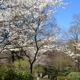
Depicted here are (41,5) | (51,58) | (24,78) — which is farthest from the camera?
(51,58)

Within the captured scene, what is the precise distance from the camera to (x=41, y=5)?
1569 centimetres

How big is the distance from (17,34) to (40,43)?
490 cm

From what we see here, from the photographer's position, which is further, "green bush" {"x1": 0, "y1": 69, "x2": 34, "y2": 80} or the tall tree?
the tall tree

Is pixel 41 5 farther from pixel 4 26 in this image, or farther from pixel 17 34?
pixel 4 26

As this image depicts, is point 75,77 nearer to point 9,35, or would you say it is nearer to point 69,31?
point 9,35

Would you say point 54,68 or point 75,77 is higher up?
point 75,77

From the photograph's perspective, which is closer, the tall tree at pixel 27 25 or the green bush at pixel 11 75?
the green bush at pixel 11 75

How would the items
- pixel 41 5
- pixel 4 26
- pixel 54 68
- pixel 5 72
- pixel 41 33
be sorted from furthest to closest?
pixel 54 68, pixel 41 33, pixel 41 5, pixel 4 26, pixel 5 72

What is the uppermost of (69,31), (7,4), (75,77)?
(7,4)

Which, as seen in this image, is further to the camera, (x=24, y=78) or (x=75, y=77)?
(x=75, y=77)

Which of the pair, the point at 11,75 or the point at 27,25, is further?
the point at 27,25

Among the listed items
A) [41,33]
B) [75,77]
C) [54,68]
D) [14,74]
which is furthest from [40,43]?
[54,68]

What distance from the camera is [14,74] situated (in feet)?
28.2

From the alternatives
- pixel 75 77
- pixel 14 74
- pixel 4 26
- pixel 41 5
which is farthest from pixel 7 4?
pixel 75 77
